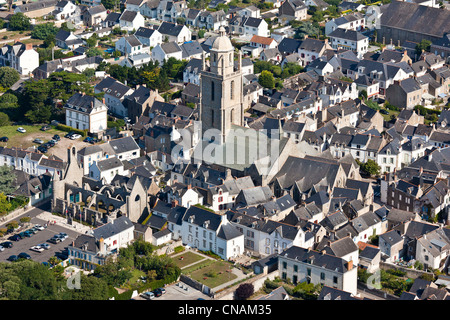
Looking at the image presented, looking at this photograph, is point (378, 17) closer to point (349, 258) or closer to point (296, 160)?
point (296, 160)

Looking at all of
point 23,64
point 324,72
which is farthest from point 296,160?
point 23,64

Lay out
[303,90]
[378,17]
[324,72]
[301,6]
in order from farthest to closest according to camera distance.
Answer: [301,6] → [378,17] → [324,72] → [303,90]

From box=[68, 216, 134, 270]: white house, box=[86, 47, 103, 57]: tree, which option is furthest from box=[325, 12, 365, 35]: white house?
box=[68, 216, 134, 270]: white house

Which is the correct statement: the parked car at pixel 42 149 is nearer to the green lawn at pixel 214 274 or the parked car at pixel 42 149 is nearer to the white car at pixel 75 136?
the white car at pixel 75 136

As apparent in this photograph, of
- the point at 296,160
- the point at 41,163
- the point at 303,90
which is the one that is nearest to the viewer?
the point at 296,160

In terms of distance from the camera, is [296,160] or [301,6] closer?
[296,160]

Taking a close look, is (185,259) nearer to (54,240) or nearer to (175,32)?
(54,240)
